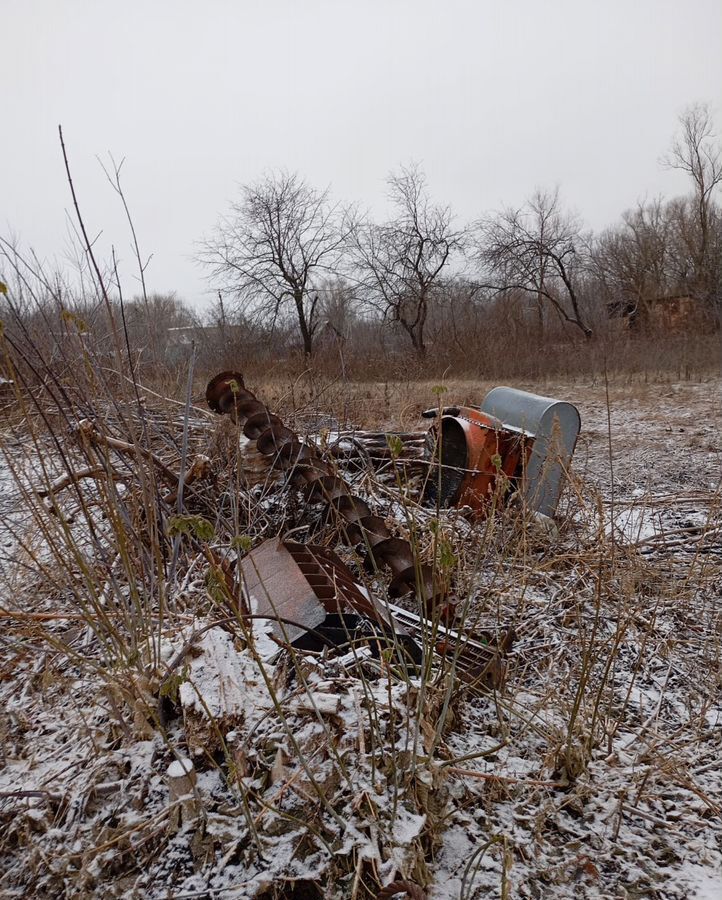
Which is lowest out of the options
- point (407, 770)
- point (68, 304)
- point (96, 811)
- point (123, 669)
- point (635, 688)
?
point (635, 688)

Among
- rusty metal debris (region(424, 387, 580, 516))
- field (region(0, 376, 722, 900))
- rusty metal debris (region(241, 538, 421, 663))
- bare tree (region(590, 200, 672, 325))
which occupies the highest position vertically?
bare tree (region(590, 200, 672, 325))

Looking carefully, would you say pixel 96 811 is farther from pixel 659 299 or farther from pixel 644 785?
pixel 659 299

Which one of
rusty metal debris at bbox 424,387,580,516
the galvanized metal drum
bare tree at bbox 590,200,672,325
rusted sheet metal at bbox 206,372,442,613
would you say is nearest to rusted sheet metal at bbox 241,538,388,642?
rusted sheet metal at bbox 206,372,442,613

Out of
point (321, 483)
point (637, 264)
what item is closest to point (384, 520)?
point (321, 483)

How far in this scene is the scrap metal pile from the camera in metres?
2.43

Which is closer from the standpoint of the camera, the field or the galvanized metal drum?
the field

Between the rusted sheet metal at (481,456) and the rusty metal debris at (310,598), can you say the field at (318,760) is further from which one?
the rusted sheet metal at (481,456)

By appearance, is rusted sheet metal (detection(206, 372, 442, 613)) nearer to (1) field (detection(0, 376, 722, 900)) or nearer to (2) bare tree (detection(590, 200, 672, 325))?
(1) field (detection(0, 376, 722, 900))

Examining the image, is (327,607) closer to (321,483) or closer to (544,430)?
(321,483)

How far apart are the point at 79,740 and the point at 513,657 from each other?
6.40ft

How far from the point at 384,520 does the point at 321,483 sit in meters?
0.91

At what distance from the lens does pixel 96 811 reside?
1.87 metres

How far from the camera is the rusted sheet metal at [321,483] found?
10.3 feet

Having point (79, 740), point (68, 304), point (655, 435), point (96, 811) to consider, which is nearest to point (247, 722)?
point (96, 811)
